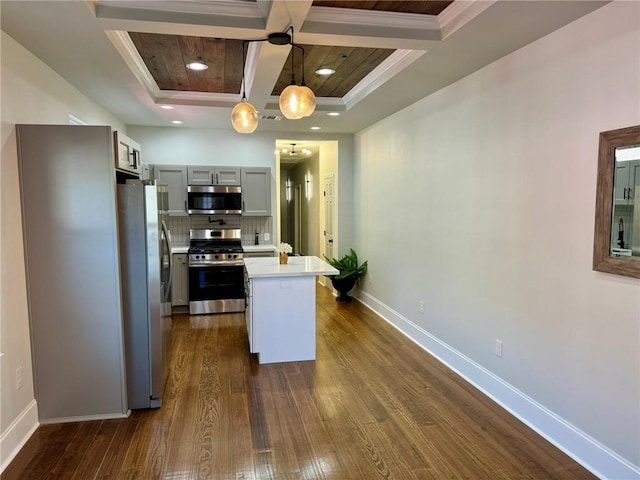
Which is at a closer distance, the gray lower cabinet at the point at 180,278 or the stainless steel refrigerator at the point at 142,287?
the stainless steel refrigerator at the point at 142,287

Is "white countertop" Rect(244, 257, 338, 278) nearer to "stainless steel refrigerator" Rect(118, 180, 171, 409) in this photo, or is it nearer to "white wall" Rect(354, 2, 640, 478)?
"stainless steel refrigerator" Rect(118, 180, 171, 409)

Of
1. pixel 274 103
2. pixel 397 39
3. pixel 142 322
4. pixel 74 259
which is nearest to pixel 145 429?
pixel 142 322

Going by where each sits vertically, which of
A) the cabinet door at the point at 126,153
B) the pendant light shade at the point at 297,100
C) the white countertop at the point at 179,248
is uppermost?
the pendant light shade at the point at 297,100

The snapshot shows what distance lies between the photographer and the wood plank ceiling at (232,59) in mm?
2600

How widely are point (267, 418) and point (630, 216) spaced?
8.47 feet

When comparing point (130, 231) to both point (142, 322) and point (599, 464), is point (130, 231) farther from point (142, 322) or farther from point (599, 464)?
point (599, 464)

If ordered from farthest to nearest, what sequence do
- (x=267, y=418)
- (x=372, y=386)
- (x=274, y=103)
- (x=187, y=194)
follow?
1. (x=187, y=194)
2. (x=274, y=103)
3. (x=372, y=386)
4. (x=267, y=418)

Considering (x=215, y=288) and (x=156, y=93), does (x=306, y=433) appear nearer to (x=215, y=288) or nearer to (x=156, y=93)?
(x=215, y=288)

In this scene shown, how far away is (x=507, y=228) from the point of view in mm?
3061

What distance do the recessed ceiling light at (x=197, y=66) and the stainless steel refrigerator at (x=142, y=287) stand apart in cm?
116

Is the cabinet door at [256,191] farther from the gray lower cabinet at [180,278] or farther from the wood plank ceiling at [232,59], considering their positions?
the wood plank ceiling at [232,59]

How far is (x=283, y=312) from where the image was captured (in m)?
3.92

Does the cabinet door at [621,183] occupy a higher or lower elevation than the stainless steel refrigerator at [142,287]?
higher

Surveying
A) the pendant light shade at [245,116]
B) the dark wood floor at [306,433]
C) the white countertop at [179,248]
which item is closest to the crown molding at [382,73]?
the pendant light shade at [245,116]
